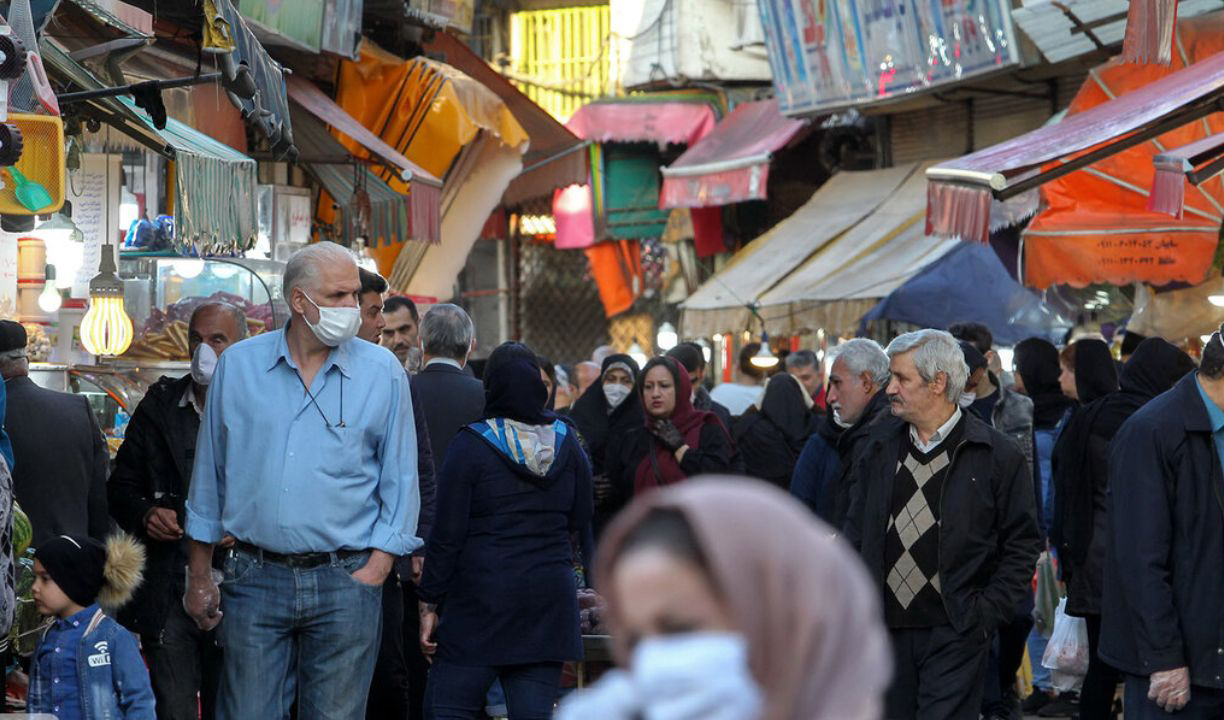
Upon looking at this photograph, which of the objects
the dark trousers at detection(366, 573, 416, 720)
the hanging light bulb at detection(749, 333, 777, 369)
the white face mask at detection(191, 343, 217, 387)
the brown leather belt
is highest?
the white face mask at detection(191, 343, 217, 387)

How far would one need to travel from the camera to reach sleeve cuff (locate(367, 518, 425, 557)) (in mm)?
6156

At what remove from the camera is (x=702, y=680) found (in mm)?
2143

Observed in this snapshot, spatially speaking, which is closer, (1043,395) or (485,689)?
(485,689)

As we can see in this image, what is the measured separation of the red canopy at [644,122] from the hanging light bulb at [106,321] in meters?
16.5

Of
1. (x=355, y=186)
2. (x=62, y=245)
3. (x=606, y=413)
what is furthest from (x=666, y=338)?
(x=62, y=245)

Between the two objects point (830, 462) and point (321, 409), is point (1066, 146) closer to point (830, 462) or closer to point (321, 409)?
point (830, 462)

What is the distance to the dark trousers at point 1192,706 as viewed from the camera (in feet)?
20.6

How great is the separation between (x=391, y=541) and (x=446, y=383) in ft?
7.26

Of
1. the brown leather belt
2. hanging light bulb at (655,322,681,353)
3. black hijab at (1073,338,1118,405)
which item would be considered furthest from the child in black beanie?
hanging light bulb at (655,322,681,353)

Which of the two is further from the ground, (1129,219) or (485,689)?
(1129,219)

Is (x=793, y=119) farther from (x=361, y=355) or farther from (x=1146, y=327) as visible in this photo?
(x=361, y=355)

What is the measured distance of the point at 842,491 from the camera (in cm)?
798

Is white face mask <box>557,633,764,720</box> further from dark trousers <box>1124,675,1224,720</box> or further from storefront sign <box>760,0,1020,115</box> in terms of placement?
storefront sign <box>760,0,1020,115</box>

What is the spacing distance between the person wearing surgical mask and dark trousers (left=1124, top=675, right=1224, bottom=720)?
3.31m
